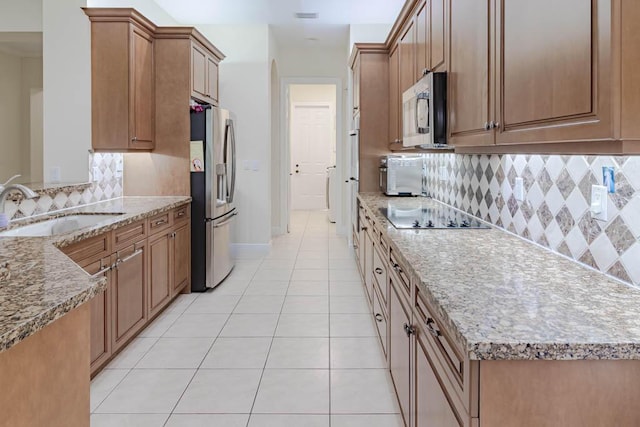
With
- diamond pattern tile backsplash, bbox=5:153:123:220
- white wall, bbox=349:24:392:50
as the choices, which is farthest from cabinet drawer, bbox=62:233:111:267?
white wall, bbox=349:24:392:50

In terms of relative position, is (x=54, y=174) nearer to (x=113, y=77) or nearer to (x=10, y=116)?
(x=10, y=116)

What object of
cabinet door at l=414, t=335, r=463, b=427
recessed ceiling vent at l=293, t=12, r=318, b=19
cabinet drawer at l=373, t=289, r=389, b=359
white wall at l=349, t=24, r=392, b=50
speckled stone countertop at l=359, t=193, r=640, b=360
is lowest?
cabinet drawer at l=373, t=289, r=389, b=359

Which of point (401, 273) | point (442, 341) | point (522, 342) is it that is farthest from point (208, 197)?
point (522, 342)

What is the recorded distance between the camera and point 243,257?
6266 mm

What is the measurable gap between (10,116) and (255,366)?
2.22 metres

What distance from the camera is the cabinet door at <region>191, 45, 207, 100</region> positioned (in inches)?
182

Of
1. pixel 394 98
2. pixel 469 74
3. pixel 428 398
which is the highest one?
pixel 394 98

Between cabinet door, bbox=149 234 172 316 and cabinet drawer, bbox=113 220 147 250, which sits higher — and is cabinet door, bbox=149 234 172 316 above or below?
below

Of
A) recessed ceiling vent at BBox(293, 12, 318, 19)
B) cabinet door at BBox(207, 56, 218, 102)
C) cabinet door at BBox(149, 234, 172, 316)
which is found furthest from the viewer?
recessed ceiling vent at BBox(293, 12, 318, 19)

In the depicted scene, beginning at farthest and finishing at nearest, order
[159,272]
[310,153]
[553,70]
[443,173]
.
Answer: [310,153] < [443,173] < [159,272] < [553,70]

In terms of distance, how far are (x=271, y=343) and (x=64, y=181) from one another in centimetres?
203

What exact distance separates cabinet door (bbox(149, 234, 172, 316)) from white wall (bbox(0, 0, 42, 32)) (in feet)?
5.41

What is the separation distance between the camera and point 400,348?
2168mm

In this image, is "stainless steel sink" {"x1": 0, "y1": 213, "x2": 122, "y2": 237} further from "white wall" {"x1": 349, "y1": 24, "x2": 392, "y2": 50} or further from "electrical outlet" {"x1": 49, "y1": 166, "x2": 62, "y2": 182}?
"white wall" {"x1": 349, "y1": 24, "x2": 392, "y2": 50}
